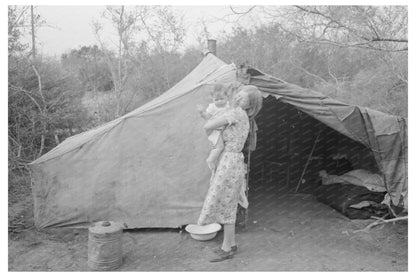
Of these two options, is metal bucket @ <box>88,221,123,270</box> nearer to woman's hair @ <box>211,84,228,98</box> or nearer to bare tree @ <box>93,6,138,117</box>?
woman's hair @ <box>211,84,228,98</box>

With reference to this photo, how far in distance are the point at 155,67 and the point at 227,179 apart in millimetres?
9834

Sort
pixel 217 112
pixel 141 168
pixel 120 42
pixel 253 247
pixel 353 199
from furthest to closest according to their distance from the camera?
pixel 120 42
pixel 353 199
pixel 141 168
pixel 253 247
pixel 217 112

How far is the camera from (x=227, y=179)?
3.44 metres

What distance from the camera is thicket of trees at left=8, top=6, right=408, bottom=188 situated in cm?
682

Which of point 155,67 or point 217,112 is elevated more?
point 155,67

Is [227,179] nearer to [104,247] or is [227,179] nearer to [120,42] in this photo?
[104,247]

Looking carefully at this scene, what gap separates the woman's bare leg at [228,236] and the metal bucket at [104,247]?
102 cm

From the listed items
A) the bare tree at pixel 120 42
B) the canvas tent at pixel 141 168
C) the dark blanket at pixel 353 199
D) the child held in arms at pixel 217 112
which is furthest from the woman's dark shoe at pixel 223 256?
the bare tree at pixel 120 42

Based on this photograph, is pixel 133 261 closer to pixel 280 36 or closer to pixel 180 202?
pixel 180 202

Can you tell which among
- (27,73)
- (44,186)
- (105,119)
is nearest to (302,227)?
(44,186)

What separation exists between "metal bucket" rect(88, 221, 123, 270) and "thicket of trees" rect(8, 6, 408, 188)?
2.98 meters

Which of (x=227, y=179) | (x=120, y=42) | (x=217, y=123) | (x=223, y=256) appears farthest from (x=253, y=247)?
(x=120, y=42)

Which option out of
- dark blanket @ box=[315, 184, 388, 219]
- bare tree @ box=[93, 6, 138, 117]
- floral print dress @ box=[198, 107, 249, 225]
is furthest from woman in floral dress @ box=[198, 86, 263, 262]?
bare tree @ box=[93, 6, 138, 117]

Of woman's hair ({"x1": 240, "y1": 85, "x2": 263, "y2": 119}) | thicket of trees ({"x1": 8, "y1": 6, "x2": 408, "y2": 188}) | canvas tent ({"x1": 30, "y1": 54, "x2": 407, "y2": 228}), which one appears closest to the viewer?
woman's hair ({"x1": 240, "y1": 85, "x2": 263, "y2": 119})
